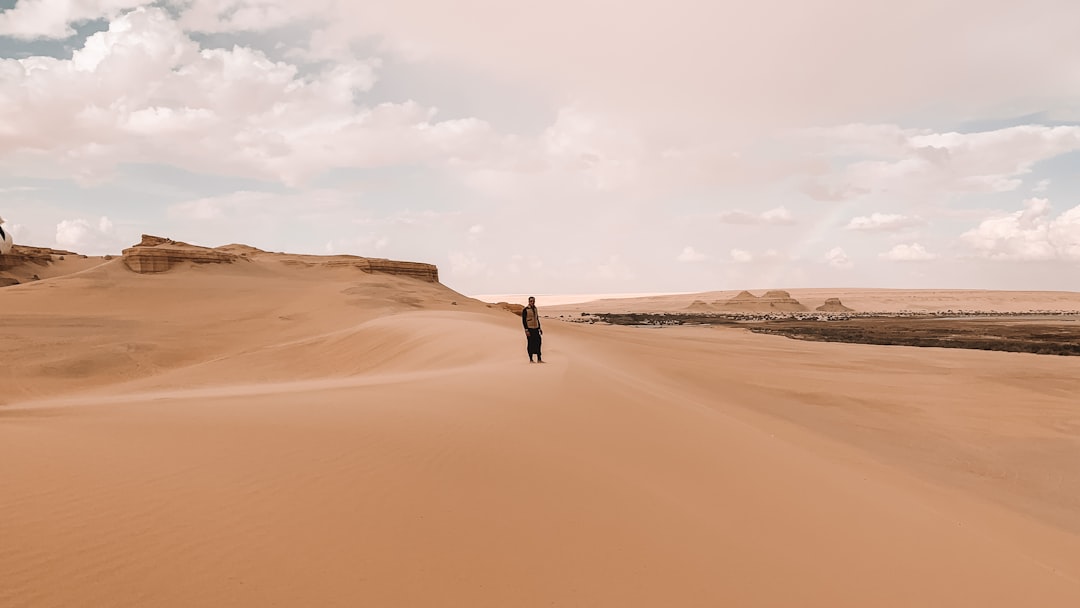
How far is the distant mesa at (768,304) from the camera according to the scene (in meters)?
82.6

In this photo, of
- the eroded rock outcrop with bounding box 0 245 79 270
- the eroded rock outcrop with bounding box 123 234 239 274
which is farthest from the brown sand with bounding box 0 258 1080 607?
the eroded rock outcrop with bounding box 0 245 79 270

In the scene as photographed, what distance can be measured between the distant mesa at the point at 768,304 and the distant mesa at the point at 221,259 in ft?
165

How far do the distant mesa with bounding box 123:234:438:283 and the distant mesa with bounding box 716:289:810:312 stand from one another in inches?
1986

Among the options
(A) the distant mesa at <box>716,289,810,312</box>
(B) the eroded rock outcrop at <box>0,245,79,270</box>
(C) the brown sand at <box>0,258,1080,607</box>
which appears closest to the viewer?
(C) the brown sand at <box>0,258,1080,607</box>

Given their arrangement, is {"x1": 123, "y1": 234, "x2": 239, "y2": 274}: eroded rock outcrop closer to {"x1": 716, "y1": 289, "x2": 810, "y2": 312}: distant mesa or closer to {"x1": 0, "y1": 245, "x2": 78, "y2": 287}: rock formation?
{"x1": 0, "y1": 245, "x2": 78, "y2": 287}: rock formation

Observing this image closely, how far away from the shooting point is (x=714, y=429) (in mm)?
7371

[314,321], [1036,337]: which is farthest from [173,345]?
[1036,337]

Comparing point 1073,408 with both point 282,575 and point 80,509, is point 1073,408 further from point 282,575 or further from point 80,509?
point 80,509

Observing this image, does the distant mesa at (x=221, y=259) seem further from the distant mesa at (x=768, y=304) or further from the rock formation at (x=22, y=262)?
the distant mesa at (x=768, y=304)

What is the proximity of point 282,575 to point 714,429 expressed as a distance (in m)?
5.55

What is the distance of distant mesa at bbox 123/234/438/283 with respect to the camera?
3281 cm

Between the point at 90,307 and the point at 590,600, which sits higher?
the point at 90,307

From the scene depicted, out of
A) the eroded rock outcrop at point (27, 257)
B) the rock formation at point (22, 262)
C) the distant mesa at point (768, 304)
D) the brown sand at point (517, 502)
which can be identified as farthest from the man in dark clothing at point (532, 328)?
the distant mesa at point (768, 304)

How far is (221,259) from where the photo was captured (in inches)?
1448
